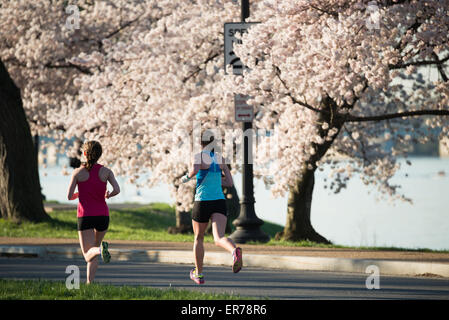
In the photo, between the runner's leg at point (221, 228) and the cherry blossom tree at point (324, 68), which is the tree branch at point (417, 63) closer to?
the cherry blossom tree at point (324, 68)

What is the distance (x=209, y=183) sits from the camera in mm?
11898

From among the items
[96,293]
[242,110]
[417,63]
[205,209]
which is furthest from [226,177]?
[417,63]

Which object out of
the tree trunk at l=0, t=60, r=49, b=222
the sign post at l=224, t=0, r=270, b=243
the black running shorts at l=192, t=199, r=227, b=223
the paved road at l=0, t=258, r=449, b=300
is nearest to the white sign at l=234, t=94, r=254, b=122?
the sign post at l=224, t=0, r=270, b=243

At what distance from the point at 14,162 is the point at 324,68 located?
1038 cm

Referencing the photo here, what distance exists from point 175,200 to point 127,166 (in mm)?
1987

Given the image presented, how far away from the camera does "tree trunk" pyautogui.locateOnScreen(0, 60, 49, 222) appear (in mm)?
25031

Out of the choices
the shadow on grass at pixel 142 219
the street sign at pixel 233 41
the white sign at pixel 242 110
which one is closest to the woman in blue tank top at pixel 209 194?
the white sign at pixel 242 110

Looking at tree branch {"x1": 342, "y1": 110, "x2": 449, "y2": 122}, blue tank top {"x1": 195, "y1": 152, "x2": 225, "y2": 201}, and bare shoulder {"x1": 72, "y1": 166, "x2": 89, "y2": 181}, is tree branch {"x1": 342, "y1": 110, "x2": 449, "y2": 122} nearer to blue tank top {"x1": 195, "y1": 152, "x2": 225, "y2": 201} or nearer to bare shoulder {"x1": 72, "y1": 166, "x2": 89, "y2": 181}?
blue tank top {"x1": 195, "y1": 152, "x2": 225, "y2": 201}

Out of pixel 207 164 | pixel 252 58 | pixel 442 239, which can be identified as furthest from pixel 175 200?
pixel 442 239

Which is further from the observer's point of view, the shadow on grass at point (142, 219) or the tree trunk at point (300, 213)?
the shadow on grass at point (142, 219)

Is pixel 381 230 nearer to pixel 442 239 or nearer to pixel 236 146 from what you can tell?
pixel 442 239

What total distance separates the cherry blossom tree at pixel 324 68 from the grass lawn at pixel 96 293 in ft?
26.7

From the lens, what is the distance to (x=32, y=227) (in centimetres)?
2441

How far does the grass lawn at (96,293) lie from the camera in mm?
10359
